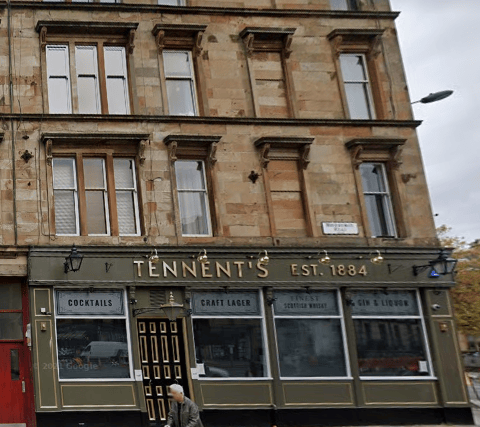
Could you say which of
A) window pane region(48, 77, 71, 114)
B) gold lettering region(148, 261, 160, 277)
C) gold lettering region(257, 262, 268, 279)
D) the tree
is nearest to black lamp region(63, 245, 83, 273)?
gold lettering region(148, 261, 160, 277)

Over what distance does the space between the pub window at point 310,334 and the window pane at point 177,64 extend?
7214mm

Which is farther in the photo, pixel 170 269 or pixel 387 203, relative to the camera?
pixel 387 203

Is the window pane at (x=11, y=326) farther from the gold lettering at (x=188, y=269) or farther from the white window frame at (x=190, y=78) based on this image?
the white window frame at (x=190, y=78)

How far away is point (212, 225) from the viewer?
918 inches

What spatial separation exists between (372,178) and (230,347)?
6913 millimetres

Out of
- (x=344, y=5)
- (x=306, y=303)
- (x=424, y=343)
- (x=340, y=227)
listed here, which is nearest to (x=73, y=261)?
(x=306, y=303)

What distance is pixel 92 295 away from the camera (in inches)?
859

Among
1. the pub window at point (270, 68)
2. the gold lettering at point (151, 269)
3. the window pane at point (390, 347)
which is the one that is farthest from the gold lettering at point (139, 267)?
the window pane at point (390, 347)

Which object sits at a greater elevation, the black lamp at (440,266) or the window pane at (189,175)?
the window pane at (189,175)

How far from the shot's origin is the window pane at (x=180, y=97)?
24.3m

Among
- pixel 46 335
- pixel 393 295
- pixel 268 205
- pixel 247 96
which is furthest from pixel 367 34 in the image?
pixel 46 335

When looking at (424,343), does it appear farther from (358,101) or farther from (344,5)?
(344,5)

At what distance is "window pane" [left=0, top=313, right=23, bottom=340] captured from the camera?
2170 centimetres

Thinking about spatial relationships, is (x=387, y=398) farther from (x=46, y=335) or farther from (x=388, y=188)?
(x=46, y=335)
